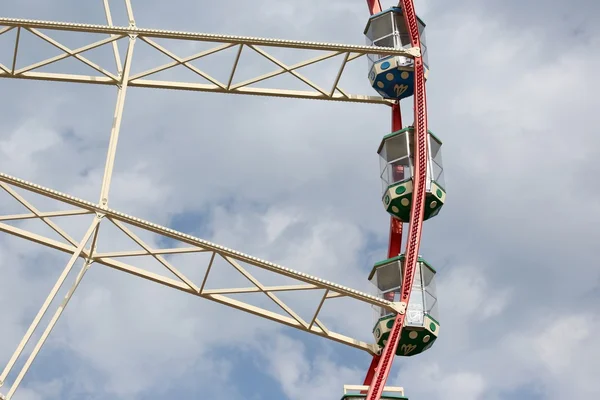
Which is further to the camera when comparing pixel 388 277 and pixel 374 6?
pixel 374 6

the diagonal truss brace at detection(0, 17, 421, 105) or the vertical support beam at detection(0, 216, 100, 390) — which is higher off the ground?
the diagonal truss brace at detection(0, 17, 421, 105)

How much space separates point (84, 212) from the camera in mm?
19859

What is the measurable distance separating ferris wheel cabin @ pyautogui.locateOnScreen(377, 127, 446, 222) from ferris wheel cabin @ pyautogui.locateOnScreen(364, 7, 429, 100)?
4.62 feet

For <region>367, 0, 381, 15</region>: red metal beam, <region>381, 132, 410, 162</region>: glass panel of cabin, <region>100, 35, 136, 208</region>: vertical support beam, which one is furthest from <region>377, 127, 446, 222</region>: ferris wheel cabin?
<region>100, 35, 136, 208</region>: vertical support beam

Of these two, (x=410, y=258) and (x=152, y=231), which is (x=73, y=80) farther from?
(x=410, y=258)

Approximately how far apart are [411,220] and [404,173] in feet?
4.82

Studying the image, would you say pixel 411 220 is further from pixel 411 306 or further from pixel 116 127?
pixel 116 127

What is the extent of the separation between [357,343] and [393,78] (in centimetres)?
628

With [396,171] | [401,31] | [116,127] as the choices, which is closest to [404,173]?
[396,171]

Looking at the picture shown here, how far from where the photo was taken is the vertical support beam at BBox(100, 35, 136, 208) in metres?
20.1

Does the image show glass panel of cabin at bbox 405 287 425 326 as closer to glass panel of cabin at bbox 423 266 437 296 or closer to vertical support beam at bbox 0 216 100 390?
glass panel of cabin at bbox 423 266 437 296

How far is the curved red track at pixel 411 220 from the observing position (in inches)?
850

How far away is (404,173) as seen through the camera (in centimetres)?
2464

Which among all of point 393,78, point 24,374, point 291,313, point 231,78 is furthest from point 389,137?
point 24,374
